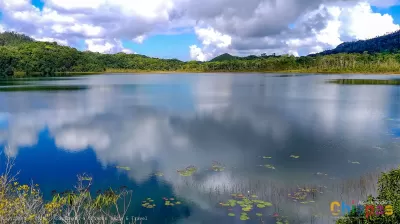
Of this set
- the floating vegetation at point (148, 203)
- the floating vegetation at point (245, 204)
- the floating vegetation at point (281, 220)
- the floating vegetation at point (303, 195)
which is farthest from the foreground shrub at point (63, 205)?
the floating vegetation at point (303, 195)

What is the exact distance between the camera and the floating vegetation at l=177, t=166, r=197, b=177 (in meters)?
13.9

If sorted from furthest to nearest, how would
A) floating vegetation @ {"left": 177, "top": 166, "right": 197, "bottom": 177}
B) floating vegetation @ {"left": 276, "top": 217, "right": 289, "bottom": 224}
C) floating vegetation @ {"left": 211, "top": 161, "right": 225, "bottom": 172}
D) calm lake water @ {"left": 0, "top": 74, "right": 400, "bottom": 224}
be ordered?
floating vegetation @ {"left": 211, "top": 161, "right": 225, "bottom": 172} → floating vegetation @ {"left": 177, "top": 166, "right": 197, "bottom": 177} → calm lake water @ {"left": 0, "top": 74, "right": 400, "bottom": 224} → floating vegetation @ {"left": 276, "top": 217, "right": 289, "bottom": 224}

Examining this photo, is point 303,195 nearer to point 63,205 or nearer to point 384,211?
point 384,211

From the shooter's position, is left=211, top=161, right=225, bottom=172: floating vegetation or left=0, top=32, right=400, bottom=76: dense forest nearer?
left=211, top=161, right=225, bottom=172: floating vegetation

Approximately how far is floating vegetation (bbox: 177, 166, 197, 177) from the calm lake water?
26 centimetres

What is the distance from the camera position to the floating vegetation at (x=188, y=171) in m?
13.9

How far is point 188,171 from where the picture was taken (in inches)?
559

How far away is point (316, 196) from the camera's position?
11375 mm

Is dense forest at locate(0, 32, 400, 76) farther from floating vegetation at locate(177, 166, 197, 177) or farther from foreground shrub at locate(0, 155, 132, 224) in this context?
foreground shrub at locate(0, 155, 132, 224)

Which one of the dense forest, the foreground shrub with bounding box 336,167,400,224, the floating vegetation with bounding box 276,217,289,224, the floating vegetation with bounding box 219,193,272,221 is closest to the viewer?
the foreground shrub with bounding box 336,167,400,224

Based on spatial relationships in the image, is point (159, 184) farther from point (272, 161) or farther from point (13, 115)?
point (13, 115)

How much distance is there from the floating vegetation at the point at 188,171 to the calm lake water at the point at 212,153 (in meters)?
0.26

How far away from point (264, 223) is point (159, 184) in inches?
189

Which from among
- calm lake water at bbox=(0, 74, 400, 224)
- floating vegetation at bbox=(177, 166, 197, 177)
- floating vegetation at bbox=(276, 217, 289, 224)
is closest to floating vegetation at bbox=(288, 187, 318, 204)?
calm lake water at bbox=(0, 74, 400, 224)
